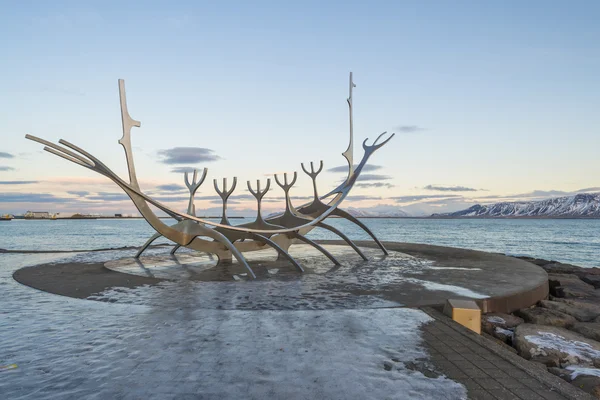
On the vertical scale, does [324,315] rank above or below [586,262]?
above

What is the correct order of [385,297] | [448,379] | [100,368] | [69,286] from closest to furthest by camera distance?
[448,379], [100,368], [385,297], [69,286]

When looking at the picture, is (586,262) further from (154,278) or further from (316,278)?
(154,278)

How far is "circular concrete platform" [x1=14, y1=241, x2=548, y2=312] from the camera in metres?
7.91

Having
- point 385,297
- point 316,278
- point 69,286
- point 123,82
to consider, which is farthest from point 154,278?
point 385,297

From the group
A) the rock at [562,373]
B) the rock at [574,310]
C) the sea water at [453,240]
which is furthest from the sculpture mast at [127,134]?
the sea water at [453,240]

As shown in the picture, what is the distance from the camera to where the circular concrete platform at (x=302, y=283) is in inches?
312

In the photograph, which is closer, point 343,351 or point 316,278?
point 343,351

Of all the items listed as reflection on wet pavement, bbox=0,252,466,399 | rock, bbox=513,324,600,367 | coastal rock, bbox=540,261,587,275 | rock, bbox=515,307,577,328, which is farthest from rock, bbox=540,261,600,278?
reflection on wet pavement, bbox=0,252,466,399

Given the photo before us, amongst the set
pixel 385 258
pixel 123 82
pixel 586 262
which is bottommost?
pixel 586 262

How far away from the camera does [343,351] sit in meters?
4.89

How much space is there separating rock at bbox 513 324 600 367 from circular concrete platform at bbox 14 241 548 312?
138cm

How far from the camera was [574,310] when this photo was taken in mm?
8422

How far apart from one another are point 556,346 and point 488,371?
7.49 feet

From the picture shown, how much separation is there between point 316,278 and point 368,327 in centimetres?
497
